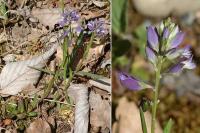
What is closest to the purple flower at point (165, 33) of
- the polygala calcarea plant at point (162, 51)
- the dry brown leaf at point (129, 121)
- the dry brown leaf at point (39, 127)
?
the polygala calcarea plant at point (162, 51)

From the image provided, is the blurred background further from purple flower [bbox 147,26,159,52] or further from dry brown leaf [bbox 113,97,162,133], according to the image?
purple flower [bbox 147,26,159,52]

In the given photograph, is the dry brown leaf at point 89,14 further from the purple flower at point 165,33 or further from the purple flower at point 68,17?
the purple flower at point 165,33

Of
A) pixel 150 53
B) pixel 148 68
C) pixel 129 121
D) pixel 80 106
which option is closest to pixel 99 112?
pixel 80 106

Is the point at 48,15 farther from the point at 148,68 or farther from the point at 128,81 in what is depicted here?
the point at 148,68

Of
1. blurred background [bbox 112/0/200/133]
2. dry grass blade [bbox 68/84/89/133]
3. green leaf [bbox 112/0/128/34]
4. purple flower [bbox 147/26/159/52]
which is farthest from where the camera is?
green leaf [bbox 112/0/128/34]

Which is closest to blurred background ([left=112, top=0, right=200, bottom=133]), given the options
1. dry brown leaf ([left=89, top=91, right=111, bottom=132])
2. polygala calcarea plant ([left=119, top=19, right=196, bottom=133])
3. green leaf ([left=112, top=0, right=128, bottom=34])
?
green leaf ([left=112, top=0, right=128, bottom=34])
